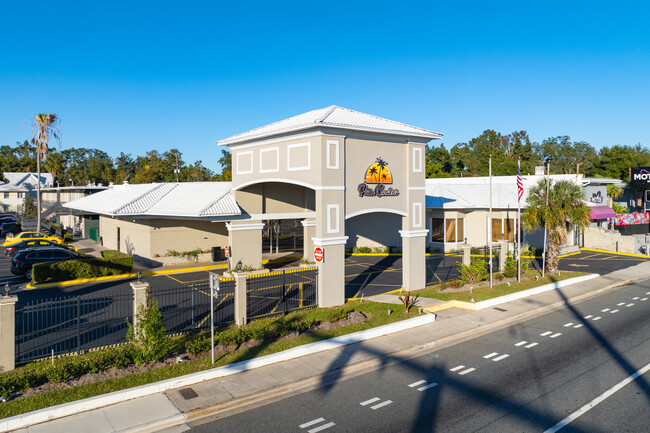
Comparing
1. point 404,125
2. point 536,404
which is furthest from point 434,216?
point 536,404

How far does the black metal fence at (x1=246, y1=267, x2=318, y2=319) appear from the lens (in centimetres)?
1878

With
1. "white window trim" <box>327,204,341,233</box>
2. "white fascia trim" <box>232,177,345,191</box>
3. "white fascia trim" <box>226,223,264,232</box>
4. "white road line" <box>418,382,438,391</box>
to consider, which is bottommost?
"white road line" <box>418,382,438,391</box>

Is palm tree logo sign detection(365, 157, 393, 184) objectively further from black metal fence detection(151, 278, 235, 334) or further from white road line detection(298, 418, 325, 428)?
white road line detection(298, 418, 325, 428)

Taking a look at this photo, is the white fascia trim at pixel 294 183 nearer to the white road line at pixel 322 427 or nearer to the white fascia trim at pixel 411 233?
the white fascia trim at pixel 411 233

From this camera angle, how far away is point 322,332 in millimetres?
15703

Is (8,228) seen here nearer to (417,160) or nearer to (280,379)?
(417,160)

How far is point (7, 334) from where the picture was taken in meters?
12.1

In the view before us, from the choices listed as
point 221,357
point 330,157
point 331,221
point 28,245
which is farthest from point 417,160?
point 28,245

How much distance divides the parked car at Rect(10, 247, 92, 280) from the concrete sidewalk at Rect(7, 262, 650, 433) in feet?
60.3

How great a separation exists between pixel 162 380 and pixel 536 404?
29.3ft

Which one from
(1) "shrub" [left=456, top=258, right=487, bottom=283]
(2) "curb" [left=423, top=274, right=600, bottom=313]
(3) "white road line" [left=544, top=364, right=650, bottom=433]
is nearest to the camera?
(3) "white road line" [left=544, top=364, right=650, bottom=433]

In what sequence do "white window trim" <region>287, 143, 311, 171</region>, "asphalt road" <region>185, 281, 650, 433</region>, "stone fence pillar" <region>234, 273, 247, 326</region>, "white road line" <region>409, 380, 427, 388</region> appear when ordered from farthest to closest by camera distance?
1. "white window trim" <region>287, 143, 311, 171</region>
2. "stone fence pillar" <region>234, 273, 247, 326</region>
3. "white road line" <region>409, 380, 427, 388</region>
4. "asphalt road" <region>185, 281, 650, 433</region>

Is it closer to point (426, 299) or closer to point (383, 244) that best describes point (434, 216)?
point (383, 244)

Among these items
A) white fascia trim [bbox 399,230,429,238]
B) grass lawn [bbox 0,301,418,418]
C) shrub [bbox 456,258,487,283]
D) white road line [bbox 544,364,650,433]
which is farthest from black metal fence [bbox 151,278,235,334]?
shrub [bbox 456,258,487,283]
